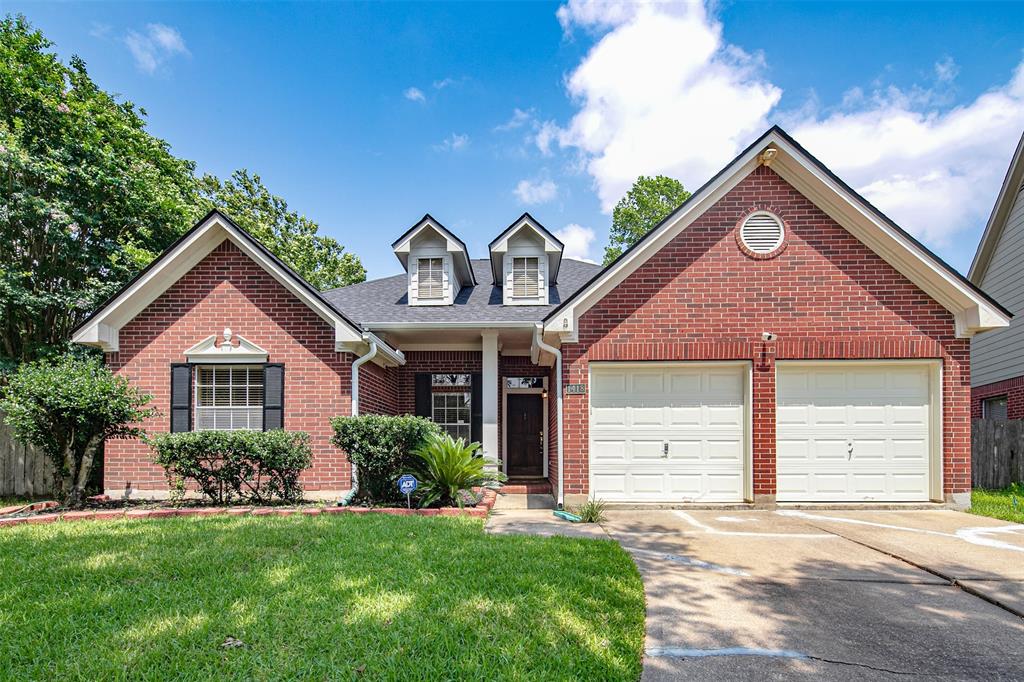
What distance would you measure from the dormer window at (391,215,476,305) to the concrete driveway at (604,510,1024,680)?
6.71 meters

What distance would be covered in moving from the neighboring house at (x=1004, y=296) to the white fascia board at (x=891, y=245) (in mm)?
5918

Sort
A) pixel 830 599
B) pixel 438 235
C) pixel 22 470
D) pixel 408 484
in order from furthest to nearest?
pixel 438 235 < pixel 22 470 < pixel 408 484 < pixel 830 599

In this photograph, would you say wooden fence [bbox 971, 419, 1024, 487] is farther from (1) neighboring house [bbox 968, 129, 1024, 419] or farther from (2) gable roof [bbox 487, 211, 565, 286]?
(2) gable roof [bbox 487, 211, 565, 286]

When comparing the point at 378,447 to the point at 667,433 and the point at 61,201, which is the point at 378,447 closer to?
the point at 667,433

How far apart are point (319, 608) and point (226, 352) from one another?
689cm

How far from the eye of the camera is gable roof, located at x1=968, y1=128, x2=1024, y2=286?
1262 cm

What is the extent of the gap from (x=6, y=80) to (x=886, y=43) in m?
18.2

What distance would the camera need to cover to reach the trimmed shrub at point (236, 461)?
8039 millimetres

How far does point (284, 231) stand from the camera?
100 ft

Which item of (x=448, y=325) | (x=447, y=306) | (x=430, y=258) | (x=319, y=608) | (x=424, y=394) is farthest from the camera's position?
(x=424, y=394)

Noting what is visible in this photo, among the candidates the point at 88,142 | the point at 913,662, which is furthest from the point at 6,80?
the point at 913,662

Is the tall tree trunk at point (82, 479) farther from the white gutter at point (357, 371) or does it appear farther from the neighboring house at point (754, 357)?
the white gutter at point (357, 371)

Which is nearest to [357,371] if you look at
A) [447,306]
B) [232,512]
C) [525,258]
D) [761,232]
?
[232,512]

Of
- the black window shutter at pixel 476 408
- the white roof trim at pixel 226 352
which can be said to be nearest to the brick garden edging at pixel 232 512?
the white roof trim at pixel 226 352
